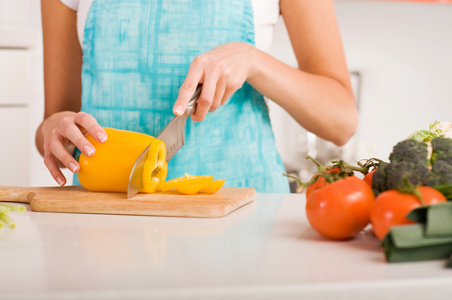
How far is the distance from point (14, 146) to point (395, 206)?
2.02m

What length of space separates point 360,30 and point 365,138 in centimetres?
72

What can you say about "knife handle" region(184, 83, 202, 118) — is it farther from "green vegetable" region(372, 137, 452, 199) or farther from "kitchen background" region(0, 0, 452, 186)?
"kitchen background" region(0, 0, 452, 186)

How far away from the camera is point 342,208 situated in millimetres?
618

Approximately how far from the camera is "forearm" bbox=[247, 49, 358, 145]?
3.66ft

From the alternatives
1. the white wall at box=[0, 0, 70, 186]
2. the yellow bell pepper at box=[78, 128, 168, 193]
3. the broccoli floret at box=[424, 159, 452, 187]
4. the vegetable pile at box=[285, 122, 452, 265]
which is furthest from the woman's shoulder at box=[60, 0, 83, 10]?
the white wall at box=[0, 0, 70, 186]

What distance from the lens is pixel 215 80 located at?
94 cm

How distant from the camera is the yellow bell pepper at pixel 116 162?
0.96 metres

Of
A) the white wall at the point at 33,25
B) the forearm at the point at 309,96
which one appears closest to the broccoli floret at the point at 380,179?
the forearm at the point at 309,96

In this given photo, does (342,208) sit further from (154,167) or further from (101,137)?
(101,137)

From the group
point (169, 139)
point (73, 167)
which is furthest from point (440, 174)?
point (73, 167)

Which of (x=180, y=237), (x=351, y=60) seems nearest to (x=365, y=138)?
(x=351, y=60)

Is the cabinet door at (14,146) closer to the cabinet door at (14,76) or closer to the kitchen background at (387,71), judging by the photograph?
the cabinet door at (14,76)

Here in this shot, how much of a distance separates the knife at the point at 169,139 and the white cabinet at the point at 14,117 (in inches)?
56.9

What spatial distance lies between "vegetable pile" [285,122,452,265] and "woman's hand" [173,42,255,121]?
289mm
